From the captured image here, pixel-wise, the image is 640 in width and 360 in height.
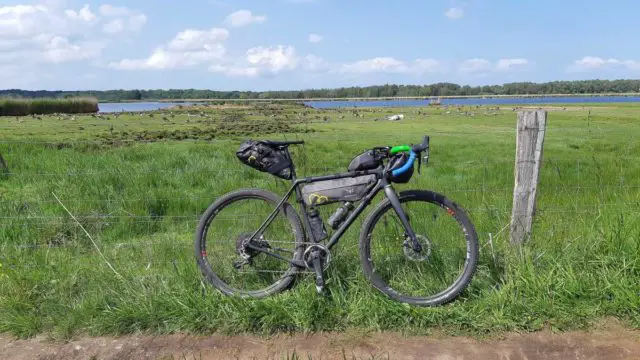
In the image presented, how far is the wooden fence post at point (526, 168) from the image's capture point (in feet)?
13.6

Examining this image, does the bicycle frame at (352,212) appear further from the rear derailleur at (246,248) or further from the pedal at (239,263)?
the pedal at (239,263)

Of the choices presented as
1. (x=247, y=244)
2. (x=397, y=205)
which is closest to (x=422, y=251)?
(x=397, y=205)

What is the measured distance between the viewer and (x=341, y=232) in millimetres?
3785

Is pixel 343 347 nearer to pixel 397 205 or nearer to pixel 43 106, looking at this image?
pixel 397 205

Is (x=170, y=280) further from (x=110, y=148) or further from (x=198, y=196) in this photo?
(x=110, y=148)

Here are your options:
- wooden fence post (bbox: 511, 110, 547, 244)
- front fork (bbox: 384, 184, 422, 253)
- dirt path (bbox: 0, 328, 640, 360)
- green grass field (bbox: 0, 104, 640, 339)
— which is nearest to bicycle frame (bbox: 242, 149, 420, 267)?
front fork (bbox: 384, 184, 422, 253)

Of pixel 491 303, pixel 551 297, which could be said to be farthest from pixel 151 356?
pixel 551 297

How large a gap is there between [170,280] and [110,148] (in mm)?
10061

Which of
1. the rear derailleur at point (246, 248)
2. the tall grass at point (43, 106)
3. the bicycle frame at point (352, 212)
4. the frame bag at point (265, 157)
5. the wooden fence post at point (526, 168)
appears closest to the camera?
the bicycle frame at point (352, 212)

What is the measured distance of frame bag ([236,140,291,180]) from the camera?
3780mm

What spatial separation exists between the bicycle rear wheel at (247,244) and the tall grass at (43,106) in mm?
40808

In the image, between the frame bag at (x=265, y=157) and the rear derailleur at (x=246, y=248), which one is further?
the rear derailleur at (x=246, y=248)

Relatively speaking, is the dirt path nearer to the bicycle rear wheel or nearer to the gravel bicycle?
the gravel bicycle

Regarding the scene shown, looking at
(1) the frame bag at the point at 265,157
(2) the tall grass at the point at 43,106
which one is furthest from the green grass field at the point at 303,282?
(2) the tall grass at the point at 43,106
